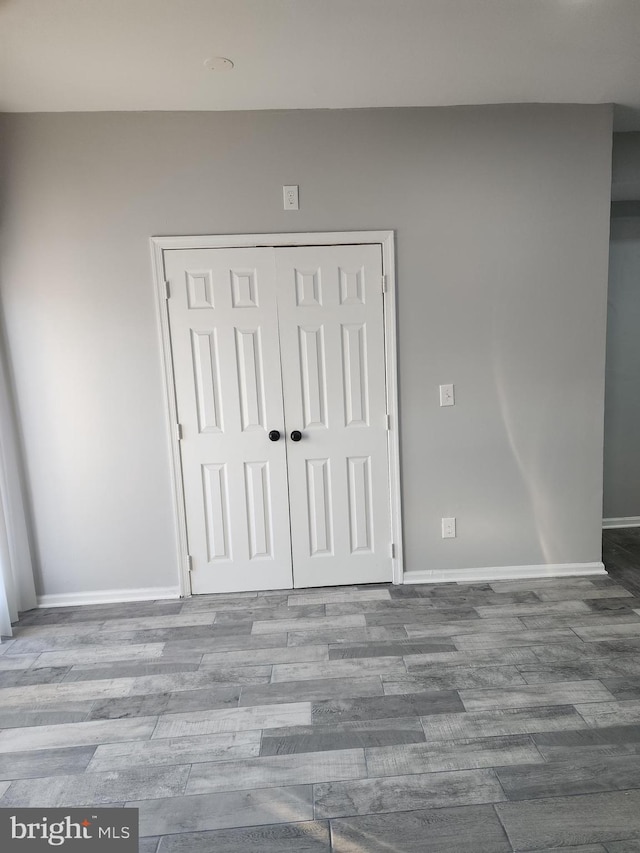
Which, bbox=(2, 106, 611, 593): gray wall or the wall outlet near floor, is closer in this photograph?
bbox=(2, 106, 611, 593): gray wall

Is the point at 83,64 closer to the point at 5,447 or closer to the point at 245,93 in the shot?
the point at 245,93

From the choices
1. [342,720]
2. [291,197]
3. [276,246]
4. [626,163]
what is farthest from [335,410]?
[626,163]

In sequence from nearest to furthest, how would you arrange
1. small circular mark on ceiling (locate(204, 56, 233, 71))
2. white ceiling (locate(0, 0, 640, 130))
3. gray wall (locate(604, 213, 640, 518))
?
white ceiling (locate(0, 0, 640, 130)) < small circular mark on ceiling (locate(204, 56, 233, 71)) < gray wall (locate(604, 213, 640, 518))

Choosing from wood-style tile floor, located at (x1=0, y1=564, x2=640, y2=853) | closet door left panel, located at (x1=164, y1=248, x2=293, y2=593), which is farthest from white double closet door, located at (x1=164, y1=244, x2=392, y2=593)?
wood-style tile floor, located at (x1=0, y1=564, x2=640, y2=853)

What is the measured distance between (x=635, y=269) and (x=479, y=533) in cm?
244

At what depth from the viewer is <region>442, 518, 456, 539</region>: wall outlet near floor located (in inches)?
122

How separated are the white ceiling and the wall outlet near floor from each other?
7.86 ft

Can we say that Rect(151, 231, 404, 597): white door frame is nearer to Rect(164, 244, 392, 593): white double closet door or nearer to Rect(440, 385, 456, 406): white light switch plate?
Rect(164, 244, 392, 593): white double closet door

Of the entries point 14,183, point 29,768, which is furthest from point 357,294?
point 29,768

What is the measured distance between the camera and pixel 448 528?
3.12 m

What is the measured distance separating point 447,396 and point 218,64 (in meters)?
2.05

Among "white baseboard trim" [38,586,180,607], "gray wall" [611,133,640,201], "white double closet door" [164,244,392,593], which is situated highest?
"gray wall" [611,133,640,201]

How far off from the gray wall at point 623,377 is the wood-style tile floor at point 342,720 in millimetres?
1271

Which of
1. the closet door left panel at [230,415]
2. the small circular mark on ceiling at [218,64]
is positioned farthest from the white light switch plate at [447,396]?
the small circular mark on ceiling at [218,64]
